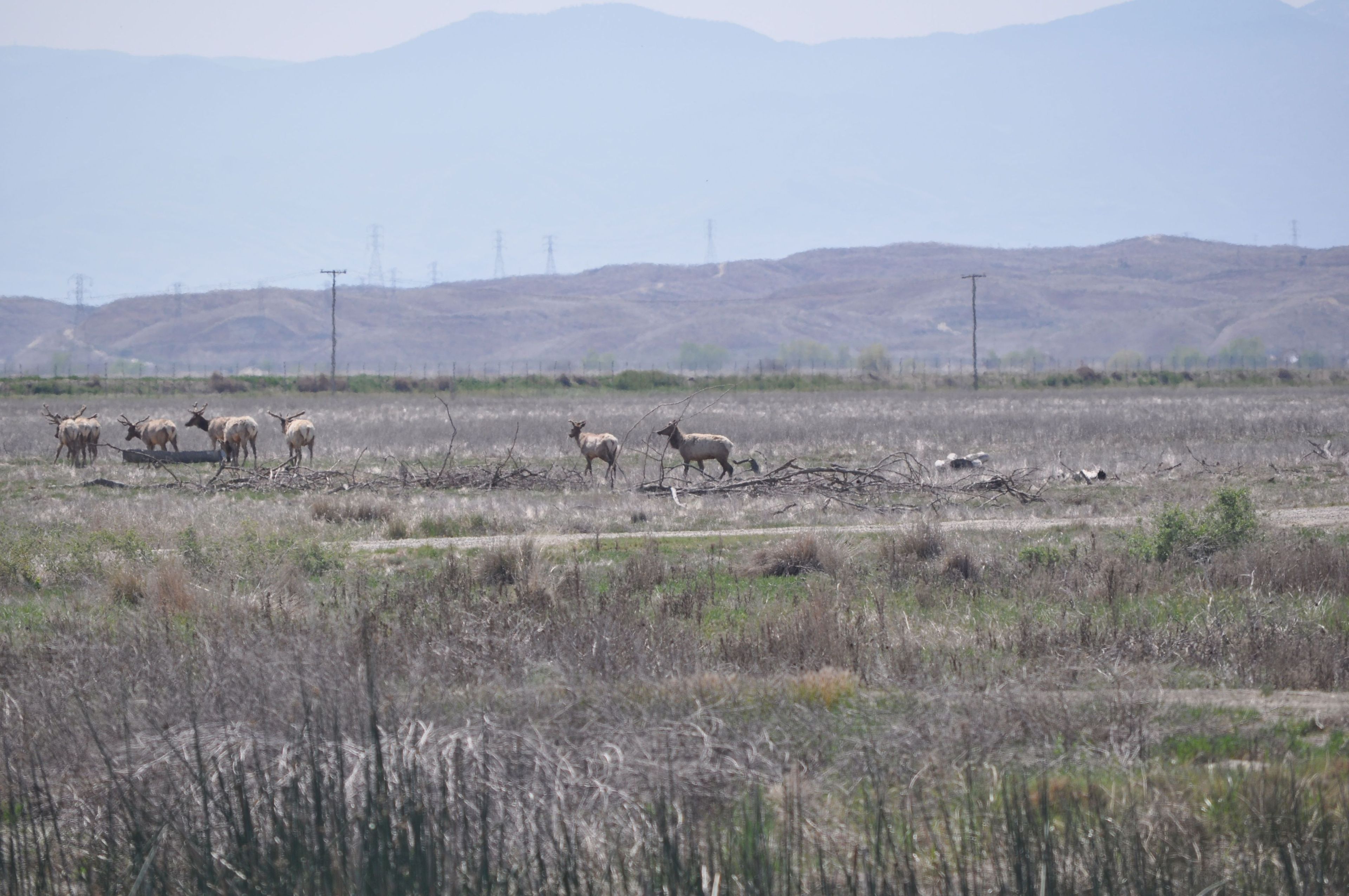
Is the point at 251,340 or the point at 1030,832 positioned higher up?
the point at 251,340

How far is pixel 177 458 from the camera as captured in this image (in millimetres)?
29297

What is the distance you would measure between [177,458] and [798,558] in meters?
19.9

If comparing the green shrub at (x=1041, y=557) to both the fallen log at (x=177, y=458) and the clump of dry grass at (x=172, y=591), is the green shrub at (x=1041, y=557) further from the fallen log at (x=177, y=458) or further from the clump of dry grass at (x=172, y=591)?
the fallen log at (x=177, y=458)

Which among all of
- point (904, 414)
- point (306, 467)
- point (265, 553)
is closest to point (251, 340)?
point (904, 414)

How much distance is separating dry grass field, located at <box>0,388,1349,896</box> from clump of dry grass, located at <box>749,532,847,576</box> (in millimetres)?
42

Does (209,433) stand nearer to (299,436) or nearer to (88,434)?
(88,434)

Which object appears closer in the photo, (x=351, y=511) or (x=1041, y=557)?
(x=1041, y=557)

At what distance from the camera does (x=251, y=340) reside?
199m

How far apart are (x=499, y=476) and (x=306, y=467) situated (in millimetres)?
5450

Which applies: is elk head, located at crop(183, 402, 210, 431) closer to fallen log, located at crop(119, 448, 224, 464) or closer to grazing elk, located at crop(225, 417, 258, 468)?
fallen log, located at crop(119, 448, 224, 464)

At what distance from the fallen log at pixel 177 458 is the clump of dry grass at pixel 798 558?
58.4 ft

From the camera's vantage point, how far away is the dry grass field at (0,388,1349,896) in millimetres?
6090

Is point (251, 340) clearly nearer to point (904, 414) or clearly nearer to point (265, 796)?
point (904, 414)

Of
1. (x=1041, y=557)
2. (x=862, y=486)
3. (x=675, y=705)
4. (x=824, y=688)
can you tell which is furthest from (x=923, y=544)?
(x=675, y=705)
